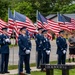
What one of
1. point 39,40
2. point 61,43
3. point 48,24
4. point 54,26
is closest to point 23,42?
point 39,40

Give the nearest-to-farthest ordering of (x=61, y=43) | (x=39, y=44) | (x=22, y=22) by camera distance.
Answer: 1. (x=22, y=22)
2. (x=39, y=44)
3. (x=61, y=43)

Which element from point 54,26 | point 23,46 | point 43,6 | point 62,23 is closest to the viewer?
point 23,46

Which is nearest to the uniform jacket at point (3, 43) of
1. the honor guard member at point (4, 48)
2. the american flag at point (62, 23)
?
the honor guard member at point (4, 48)

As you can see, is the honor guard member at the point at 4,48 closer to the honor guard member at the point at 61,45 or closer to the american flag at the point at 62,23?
the honor guard member at the point at 61,45

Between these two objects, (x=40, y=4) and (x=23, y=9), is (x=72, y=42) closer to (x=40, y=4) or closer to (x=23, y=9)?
(x=23, y=9)

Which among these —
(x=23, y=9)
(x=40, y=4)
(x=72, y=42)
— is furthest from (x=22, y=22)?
(x=40, y=4)

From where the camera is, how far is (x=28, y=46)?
52.1 ft

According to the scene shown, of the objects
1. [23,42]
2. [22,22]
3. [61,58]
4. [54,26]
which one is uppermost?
[54,26]

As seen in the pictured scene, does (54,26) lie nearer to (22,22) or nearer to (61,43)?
(61,43)

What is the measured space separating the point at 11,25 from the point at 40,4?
7565cm

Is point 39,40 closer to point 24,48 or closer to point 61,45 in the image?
point 61,45

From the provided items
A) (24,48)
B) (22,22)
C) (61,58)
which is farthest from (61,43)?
(24,48)

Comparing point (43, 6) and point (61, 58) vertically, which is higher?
point (43, 6)

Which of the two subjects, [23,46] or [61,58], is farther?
[61,58]
